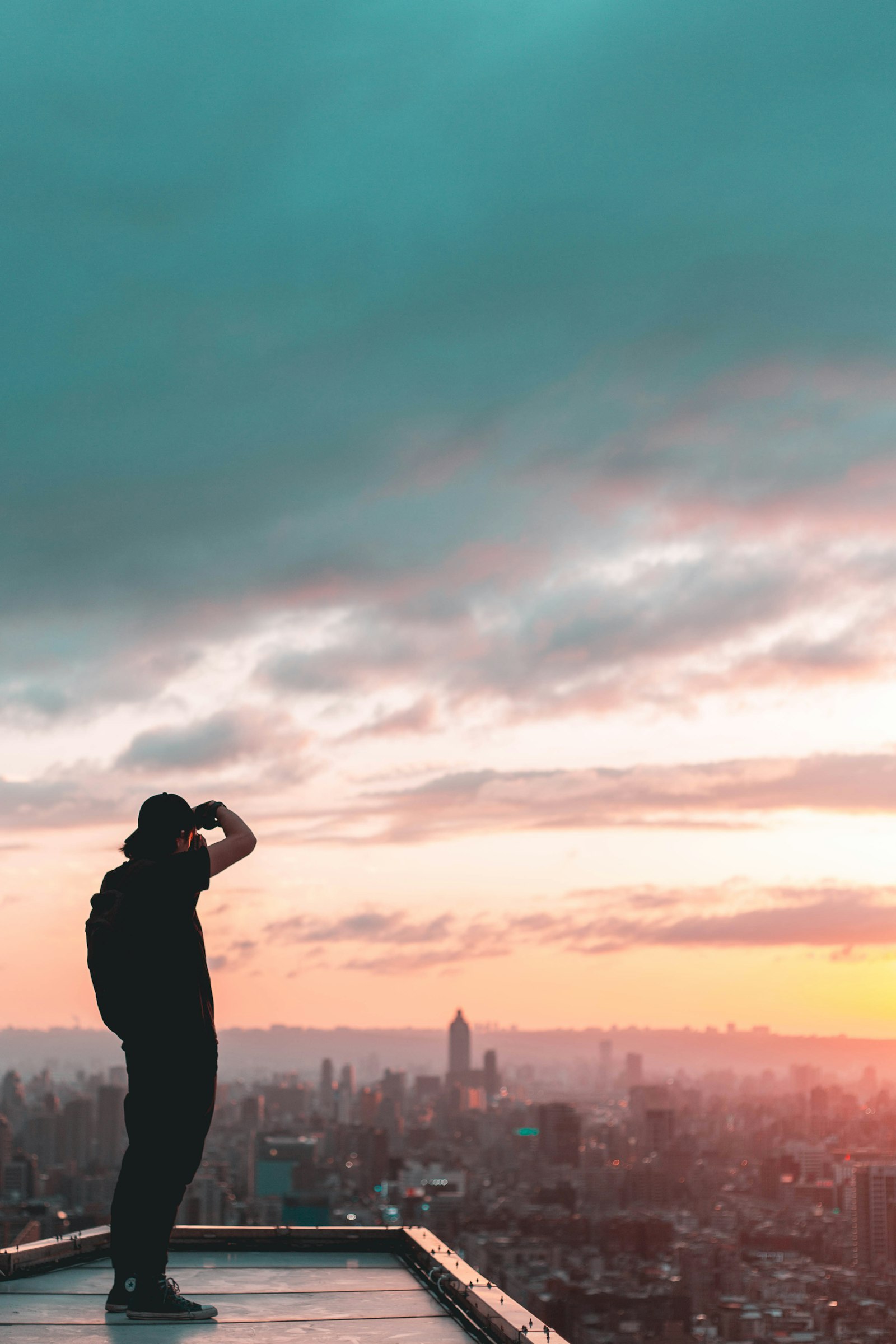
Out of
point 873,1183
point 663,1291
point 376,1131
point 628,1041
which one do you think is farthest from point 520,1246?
point 628,1041

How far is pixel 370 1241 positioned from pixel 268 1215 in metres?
37.3

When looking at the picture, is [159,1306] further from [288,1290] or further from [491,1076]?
[491,1076]

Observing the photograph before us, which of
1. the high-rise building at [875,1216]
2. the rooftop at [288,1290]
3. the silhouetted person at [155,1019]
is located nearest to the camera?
the rooftop at [288,1290]

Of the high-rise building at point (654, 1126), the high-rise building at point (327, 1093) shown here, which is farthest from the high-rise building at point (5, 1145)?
the high-rise building at point (654, 1126)

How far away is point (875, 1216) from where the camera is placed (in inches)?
1262

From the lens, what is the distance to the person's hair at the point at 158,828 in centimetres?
402

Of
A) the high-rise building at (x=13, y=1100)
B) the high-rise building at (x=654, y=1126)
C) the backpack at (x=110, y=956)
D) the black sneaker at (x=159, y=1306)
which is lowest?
the high-rise building at (x=13, y=1100)

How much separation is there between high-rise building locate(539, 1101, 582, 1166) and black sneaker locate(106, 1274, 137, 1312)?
175 ft

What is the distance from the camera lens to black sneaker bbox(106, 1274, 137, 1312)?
12.4ft

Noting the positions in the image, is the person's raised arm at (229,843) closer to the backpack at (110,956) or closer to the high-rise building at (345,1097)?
the backpack at (110,956)

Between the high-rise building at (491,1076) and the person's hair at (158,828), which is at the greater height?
the person's hair at (158,828)

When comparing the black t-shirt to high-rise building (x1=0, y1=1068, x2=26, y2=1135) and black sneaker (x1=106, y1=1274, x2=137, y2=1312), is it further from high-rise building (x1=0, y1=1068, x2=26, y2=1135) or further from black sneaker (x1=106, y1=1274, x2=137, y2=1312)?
high-rise building (x1=0, y1=1068, x2=26, y2=1135)

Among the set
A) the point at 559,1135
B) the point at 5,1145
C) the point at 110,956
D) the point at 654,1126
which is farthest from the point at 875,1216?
the point at 5,1145

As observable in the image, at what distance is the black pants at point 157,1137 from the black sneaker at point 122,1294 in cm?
2
